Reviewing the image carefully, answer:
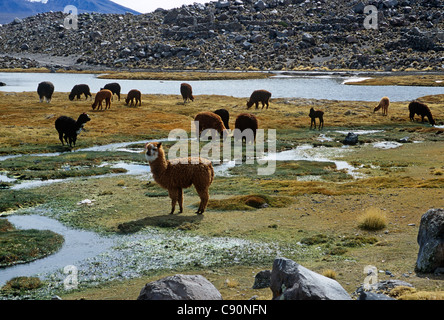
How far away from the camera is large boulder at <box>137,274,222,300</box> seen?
7.79 m

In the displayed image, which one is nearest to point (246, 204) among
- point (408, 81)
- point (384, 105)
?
point (384, 105)

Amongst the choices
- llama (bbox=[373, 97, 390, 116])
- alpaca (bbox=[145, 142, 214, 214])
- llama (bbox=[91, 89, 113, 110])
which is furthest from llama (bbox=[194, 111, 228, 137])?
llama (bbox=[373, 97, 390, 116])

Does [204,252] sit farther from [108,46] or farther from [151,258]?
[108,46]

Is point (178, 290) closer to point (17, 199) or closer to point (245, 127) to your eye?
point (17, 199)

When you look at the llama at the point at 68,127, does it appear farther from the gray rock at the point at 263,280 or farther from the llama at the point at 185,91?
the llama at the point at 185,91

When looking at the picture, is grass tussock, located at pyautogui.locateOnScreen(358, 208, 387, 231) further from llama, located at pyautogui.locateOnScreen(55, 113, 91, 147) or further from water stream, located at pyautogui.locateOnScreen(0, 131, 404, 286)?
llama, located at pyautogui.locateOnScreen(55, 113, 91, 147)

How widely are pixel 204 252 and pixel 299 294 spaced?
Answer: 6.49 m

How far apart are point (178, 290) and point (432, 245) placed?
19.7ft

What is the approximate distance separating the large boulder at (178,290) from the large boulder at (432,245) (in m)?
5.16

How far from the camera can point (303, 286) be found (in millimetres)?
7230

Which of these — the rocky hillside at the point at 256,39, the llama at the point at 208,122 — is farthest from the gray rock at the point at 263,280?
Result: the rocky hillside at the point at 256,39
